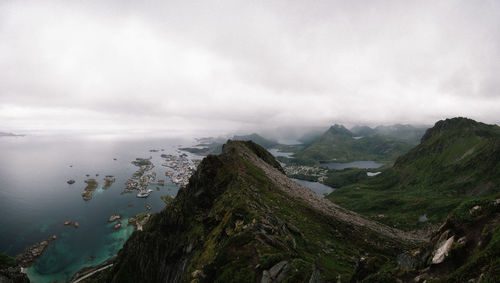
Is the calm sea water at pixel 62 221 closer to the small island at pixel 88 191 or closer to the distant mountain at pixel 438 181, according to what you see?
the small island at pixel 88 191

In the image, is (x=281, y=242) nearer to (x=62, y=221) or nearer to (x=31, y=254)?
(x=31, y=254)

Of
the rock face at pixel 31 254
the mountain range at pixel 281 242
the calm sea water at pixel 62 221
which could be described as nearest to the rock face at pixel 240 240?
the mountain range at pixel 281 242

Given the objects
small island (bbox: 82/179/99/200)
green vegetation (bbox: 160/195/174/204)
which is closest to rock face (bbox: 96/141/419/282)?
green vegetation (bbox: 160/195/174/204)

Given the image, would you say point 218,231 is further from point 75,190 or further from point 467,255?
point 75,190

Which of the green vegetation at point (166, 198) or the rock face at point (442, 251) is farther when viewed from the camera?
the green vegetation at point (166, 198)

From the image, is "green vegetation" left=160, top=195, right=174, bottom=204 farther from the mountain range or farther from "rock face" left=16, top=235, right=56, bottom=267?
the mountain range

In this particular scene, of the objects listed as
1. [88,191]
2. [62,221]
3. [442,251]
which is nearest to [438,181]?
[442,251]
